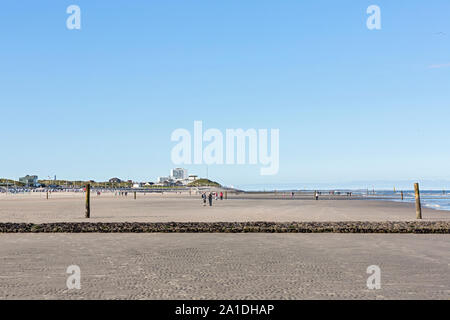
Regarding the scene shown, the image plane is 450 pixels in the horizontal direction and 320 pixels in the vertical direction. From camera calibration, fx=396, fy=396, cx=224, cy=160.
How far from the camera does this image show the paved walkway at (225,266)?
8891 mm

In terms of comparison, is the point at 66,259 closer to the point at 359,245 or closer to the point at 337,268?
the point at 337,268

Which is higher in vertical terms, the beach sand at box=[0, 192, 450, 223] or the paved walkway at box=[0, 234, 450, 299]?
the paved walkway at box=[0, 234, 450, 299]

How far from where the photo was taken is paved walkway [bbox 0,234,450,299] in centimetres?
889

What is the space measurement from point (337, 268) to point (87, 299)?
7114 millimetres

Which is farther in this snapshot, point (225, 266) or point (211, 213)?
point (211, 213)

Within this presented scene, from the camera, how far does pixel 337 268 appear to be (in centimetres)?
1173

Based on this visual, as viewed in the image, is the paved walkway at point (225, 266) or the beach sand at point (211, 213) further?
the beach sand at point (211, 213)

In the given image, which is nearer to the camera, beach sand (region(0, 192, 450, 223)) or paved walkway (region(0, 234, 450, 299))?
paved walkway (region(0, 234, 450, 299))

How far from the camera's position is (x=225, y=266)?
1205 cm

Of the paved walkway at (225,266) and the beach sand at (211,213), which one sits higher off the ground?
the paved walkway at (225,266)

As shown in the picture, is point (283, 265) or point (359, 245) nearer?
point (283, 265)

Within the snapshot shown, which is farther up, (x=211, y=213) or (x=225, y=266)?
(x=225, y=266)
